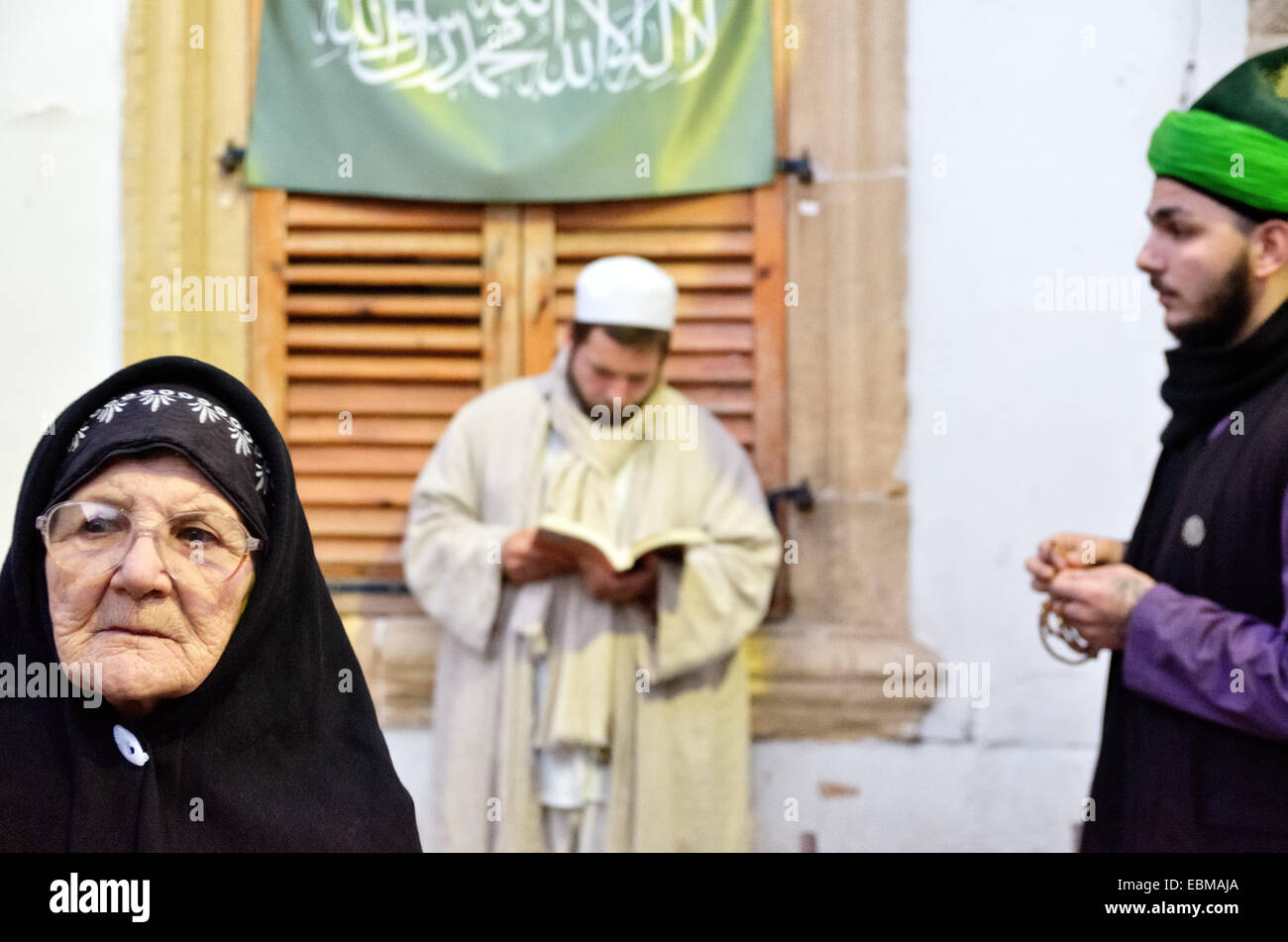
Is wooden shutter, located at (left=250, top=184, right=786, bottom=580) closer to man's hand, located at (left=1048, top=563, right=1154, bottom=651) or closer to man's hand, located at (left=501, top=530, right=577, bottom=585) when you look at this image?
man's hand, located at (left=501, top=530, right=577, bottom=585)

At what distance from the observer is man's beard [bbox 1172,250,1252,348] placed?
7.49 ft

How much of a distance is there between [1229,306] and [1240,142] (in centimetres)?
26

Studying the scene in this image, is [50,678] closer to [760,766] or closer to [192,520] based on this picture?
[192,520]

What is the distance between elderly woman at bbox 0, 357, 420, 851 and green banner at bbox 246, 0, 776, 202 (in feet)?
5.86

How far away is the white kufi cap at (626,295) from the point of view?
318 cm

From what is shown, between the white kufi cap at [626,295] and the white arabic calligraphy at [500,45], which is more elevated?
the white arabic calligraphy at [500,45]

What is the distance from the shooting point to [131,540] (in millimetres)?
1646

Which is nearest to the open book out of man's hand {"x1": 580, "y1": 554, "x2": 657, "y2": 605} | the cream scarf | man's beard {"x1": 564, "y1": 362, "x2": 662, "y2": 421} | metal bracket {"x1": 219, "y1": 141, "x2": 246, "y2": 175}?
man's hand {"x1": 580, "y1": 554, "x2": 657, "y2": 605}

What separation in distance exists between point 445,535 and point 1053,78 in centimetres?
173

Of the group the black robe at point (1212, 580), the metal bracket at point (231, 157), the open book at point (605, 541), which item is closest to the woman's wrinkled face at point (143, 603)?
the open book at point (605, 541)

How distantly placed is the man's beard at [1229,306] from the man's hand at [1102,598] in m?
0.39

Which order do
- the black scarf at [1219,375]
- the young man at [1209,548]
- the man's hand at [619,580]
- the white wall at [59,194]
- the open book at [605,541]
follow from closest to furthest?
the young man at [1209,548] < the black scarf at [1219,375] < the open book at [605,541] < the man's hand at [619,580] < the white wall at [59,194]

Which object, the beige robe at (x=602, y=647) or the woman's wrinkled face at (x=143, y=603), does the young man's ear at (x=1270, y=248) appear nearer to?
the beige robe at (x=602, y=647)
